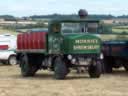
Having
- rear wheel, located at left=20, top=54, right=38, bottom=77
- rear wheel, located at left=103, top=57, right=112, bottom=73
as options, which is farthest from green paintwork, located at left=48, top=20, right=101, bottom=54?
rear wheel, located at left=103, top=57, right=112, bottom=73

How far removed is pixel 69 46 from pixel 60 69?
0.97 m

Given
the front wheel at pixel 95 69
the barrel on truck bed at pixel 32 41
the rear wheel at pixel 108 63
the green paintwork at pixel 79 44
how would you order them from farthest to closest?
the rear wheel at pixel 108 63 → the barrel on truck bed at pixel 32 41 → the front wheel at pixel 95 69 → the green paintwork at pixel 79 44

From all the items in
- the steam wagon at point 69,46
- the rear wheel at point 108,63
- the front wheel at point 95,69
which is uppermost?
the steam wagon at point 69,46

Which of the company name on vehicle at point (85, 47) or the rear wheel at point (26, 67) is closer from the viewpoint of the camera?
the company name on vehicle at point (85, 47)

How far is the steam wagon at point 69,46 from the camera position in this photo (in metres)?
22.4

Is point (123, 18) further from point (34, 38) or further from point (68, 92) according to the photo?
point (68, 92)

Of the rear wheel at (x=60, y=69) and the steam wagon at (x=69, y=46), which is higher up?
the steam wagon at (x=69, y=46)

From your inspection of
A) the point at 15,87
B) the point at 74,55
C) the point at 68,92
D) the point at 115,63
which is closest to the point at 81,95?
the point at 68,92

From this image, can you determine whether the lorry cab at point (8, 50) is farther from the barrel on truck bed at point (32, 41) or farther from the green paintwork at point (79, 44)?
the green paintwork at point (79, 44)

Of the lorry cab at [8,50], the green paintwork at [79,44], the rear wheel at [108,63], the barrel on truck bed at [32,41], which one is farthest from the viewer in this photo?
the lorry cab at [8,50]

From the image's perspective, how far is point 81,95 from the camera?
52.7ft

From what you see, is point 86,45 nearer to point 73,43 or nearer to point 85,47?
point 85,47

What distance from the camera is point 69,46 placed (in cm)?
2231

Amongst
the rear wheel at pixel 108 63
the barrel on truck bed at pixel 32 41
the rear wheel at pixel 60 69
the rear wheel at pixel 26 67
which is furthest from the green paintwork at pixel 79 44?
the rear wheel at pixel 108 63
